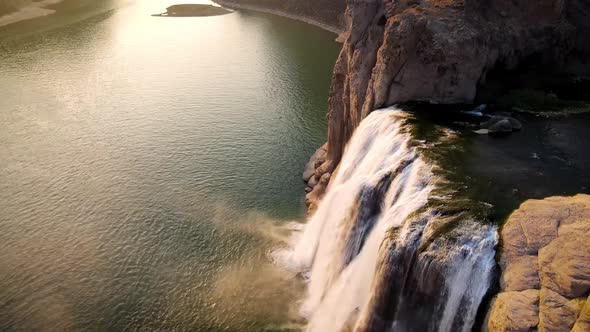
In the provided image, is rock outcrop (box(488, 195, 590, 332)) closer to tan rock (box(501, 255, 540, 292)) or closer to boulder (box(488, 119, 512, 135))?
tan rock (box(501, 255, 540, 292))

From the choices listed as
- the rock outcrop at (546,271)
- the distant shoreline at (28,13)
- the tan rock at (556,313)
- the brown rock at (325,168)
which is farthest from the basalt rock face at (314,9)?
the tan rock at (556,313)

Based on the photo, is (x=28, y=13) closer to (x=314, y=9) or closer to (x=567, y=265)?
(x=314, y=9)

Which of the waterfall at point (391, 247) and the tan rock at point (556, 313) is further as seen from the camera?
the waterfall at point (391, 247)

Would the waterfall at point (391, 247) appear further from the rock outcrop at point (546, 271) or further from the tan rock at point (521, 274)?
the rock outcrop at point (546, 271)

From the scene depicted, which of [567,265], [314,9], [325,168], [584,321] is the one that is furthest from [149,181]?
[314,9]

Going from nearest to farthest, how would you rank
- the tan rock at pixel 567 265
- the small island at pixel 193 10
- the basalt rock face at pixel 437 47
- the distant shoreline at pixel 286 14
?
the tan rock at pixel 567 265
the basalt rock face at pixel 437 47
the distant shoreline at pixel 286 14
the small island at pixel 193 10

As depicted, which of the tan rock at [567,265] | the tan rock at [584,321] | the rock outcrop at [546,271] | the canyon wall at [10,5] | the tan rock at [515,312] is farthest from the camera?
the canyon wall at [10,5]

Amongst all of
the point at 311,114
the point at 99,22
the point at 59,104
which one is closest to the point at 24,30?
the point at 99,22
